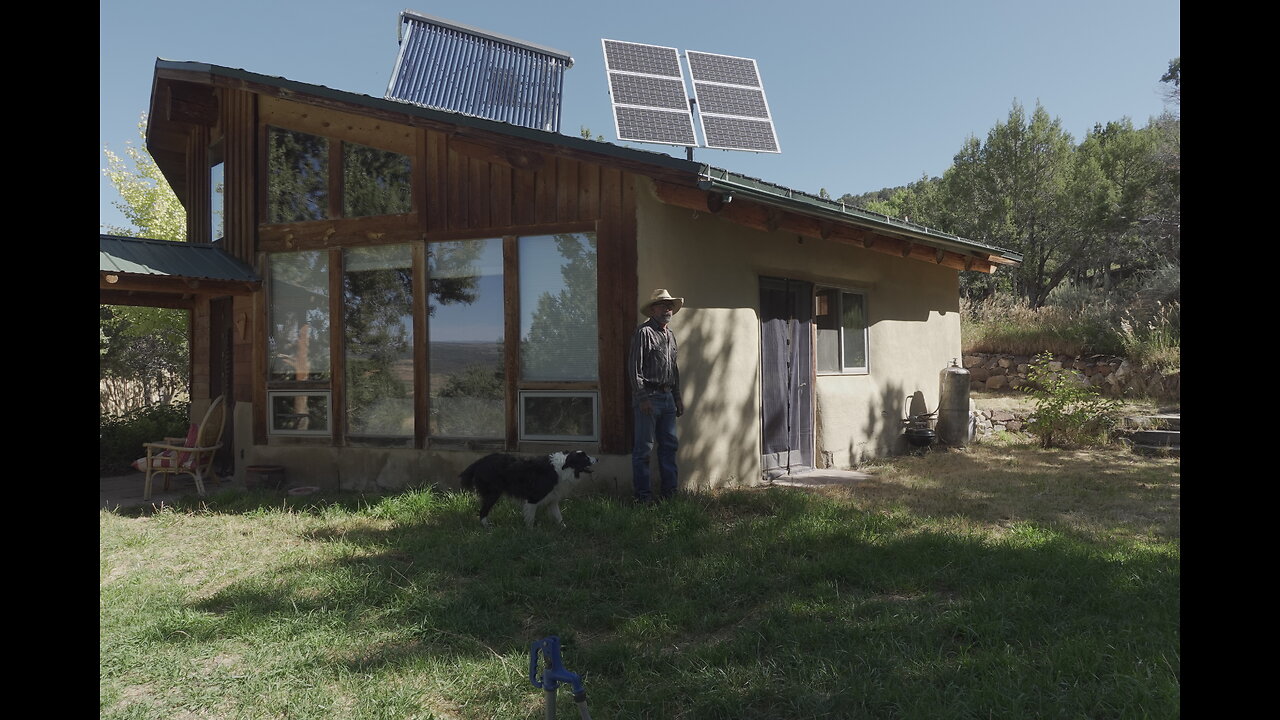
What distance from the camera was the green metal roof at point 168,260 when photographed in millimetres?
7609

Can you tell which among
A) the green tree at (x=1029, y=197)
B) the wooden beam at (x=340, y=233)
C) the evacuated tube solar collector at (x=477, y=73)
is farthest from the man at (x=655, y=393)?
the green tree at (x=1029, y=197)

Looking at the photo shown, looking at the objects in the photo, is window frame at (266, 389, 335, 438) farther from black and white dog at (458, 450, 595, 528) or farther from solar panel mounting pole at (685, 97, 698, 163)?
solar panel mounting pole at (685, 97, 698, 163)

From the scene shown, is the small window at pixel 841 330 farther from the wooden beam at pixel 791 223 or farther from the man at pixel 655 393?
the man at pixel 655 393

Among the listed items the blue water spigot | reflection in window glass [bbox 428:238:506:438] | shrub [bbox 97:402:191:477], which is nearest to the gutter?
reflection in window glass [bbox 428:238:506:438]

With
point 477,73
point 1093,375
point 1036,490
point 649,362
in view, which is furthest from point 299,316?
point 1093,375

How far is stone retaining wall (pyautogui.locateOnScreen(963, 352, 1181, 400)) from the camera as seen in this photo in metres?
13.8

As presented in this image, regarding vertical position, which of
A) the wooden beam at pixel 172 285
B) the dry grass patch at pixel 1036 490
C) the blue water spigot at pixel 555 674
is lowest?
the dry grass patch at pixel 1036 490

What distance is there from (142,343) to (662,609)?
15804mm

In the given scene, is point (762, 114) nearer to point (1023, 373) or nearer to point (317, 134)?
point (317, 134)

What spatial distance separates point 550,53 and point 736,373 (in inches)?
237

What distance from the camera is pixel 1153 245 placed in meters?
22.5

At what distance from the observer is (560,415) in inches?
296

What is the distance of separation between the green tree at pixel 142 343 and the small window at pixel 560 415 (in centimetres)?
1040

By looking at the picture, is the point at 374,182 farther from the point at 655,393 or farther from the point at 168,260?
the point at 655,393
